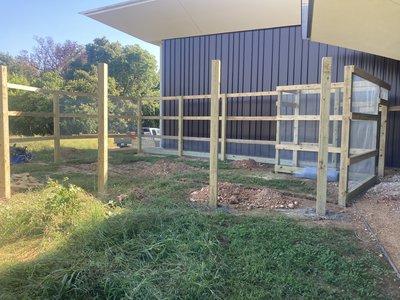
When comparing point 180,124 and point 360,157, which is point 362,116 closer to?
point 360,157

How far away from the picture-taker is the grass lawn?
2.47m

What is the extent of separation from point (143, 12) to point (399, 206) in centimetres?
1059

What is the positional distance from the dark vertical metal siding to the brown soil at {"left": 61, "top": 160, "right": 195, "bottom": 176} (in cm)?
331

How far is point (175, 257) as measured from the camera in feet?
9.60

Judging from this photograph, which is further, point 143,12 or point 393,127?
point 143,12

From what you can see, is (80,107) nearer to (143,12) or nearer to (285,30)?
(143,12)

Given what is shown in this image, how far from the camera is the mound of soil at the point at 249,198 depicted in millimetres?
5039

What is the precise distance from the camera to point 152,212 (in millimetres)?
3752

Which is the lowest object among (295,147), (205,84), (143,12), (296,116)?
(295,147)

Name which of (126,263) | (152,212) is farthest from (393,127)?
(126,263)

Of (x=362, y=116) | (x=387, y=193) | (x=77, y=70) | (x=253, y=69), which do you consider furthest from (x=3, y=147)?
(x=77, y=70)

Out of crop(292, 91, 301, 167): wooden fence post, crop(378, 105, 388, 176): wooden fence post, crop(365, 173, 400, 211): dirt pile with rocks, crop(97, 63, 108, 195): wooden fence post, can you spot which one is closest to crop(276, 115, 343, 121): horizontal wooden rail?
crop(292, 91, 301, 167): wooden fence post

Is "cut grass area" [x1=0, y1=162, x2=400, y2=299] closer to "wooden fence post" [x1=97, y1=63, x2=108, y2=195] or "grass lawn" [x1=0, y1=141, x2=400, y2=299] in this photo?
"grass lawn" [x1=0, y1=141, x2=400, y2=299]

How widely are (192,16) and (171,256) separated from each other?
10299 mm
